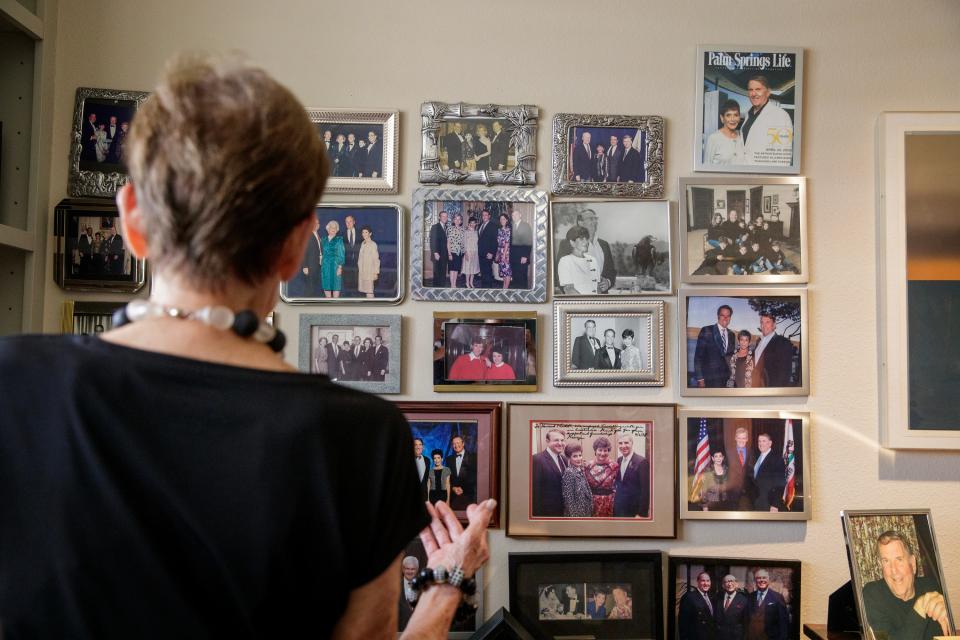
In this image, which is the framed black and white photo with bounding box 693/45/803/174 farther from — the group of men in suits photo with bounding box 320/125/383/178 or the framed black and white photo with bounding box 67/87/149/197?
the framed black and white photo with bounding box 67/87/149/197

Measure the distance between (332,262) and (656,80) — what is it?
97 centimetres

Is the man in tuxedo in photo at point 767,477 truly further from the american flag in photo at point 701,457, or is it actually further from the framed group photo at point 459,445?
the framed group photo at point 459,445

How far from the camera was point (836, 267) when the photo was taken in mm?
2146

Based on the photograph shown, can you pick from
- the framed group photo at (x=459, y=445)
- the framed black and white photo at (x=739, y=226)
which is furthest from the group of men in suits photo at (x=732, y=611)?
the framed black and white photo at (x=739, y=226)

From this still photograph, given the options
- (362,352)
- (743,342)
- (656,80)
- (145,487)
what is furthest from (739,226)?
(145,487)

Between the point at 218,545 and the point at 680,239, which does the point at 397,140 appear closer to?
the point at 680,239

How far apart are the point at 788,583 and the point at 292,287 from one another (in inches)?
57.8

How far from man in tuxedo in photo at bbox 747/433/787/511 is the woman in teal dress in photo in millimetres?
1153

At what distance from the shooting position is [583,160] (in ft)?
7.00

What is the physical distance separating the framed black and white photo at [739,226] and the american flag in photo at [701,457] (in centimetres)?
40

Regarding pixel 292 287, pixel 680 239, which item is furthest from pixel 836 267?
pixel 292 287

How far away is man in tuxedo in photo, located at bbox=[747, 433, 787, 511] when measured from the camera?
2094 millimetres

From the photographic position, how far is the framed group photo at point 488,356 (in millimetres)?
2104

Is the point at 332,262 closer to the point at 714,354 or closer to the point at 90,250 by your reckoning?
the point at 90,250
